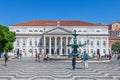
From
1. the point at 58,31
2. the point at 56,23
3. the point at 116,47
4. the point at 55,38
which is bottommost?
the point at 116,47

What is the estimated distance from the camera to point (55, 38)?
123 meters

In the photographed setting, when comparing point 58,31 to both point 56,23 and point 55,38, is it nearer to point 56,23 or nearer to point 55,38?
point 55,38

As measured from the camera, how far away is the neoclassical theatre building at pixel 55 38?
124m

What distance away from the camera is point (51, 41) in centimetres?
12538

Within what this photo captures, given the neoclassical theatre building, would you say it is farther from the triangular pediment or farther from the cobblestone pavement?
the cobblestone pavement

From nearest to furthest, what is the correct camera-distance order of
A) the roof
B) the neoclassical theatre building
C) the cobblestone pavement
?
the cobblestone pavement
the neoclassical theatre building
the roof

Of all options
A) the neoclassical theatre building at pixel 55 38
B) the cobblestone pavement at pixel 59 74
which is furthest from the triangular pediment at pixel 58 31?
the cobblestone pavement at pixel 59 74

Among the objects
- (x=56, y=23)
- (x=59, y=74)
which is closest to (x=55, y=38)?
(x=56, y=23)

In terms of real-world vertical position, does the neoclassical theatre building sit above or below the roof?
below

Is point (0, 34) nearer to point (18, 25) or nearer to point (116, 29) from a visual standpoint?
point (18, 25)

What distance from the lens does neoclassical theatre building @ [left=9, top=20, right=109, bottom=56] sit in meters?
124

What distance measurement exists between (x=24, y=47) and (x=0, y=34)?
5666 cm

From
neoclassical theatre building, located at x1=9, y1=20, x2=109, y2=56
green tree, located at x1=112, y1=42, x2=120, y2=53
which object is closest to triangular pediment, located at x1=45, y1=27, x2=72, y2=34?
neoclassical theatre building, located at x1=9, y1=20, x2=109, y2=56

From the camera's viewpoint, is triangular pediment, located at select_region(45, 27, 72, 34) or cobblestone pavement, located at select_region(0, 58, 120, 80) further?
triangular pediment, located at select_region(45, 27, 72, 34)
